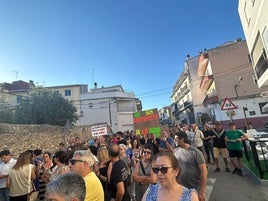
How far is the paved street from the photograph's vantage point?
5.41 metres

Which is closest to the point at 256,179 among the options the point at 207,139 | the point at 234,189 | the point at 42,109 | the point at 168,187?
the point at 234,189

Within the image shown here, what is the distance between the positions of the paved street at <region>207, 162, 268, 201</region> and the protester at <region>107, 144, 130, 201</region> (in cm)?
302

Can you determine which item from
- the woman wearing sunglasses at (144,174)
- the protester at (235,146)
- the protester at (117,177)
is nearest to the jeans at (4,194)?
the protester at (117,177)

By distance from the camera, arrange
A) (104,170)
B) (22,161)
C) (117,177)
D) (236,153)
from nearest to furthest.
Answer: (117,177) < (104,170) < (22,161) < (236,153)

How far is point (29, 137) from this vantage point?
19.9m

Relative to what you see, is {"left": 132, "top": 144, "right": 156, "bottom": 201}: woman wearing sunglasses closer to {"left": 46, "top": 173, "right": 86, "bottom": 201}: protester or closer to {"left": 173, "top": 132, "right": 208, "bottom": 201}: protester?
{"left": 173, "top": 132, "right": 208, "bottom": 201}: protester

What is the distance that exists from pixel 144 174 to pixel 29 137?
19.0 meters

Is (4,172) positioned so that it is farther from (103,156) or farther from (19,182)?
(103,156)

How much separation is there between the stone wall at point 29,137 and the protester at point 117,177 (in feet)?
55.5

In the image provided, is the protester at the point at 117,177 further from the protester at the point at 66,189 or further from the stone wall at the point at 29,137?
the stone wall at the point at 29,137

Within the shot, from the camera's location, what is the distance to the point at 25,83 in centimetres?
4850

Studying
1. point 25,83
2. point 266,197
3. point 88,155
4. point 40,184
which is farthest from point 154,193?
point 25,83

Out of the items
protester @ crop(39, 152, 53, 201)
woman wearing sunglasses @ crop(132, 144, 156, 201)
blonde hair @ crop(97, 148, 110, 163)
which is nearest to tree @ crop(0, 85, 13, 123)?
protester @ crop(39, 152, 53, 201)

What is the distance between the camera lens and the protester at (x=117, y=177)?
11.6 feet
